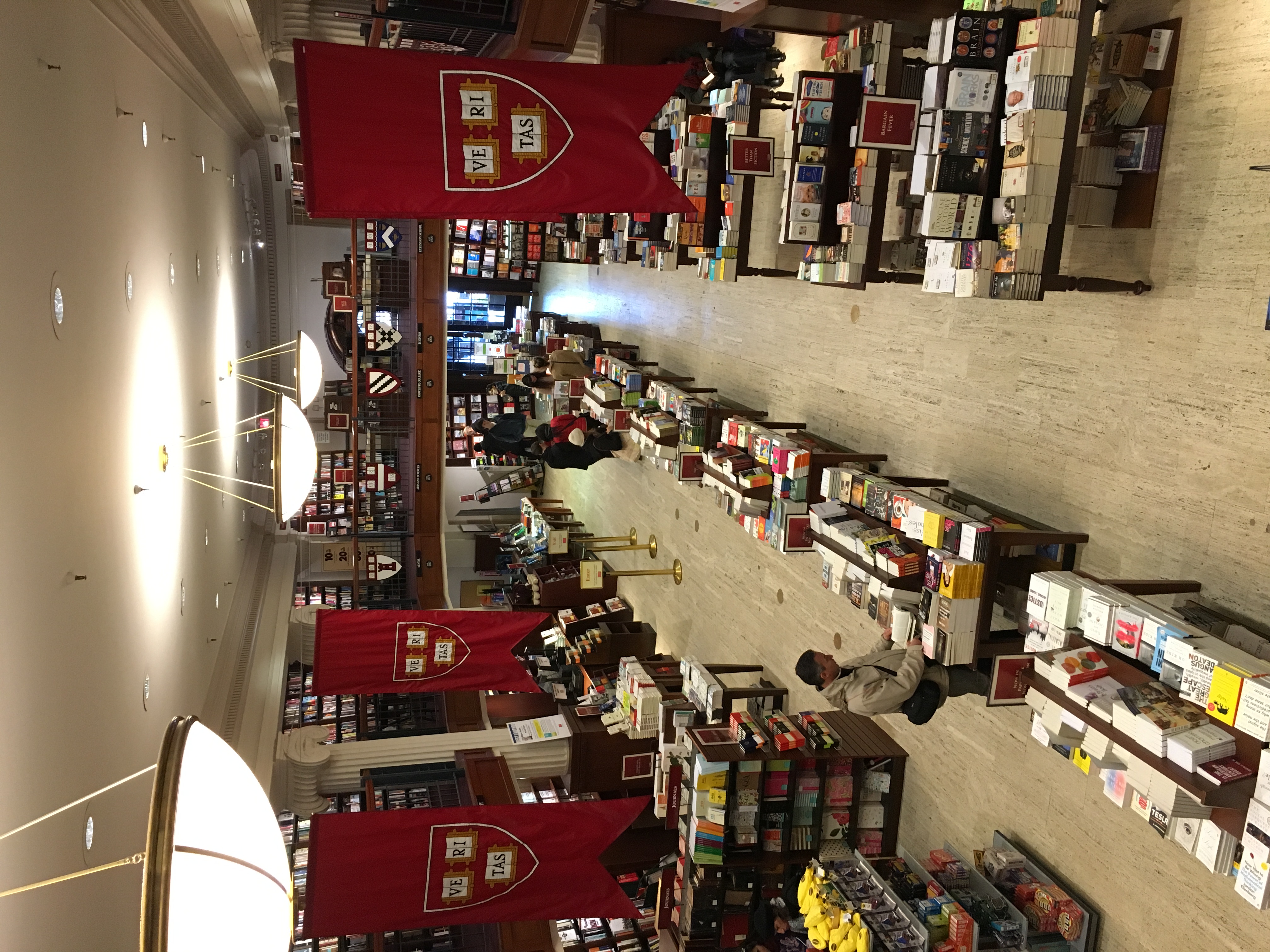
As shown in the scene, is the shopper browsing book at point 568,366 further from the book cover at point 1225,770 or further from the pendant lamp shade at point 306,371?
the book cover at point 1225,770

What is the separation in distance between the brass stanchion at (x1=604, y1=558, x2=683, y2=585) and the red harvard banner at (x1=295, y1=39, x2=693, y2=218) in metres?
5.54

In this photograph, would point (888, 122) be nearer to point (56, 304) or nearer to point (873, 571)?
point (873, 571)

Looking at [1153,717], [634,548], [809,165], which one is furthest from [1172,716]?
[634,548]

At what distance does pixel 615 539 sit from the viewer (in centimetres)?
1080

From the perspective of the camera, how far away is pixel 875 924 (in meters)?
4.40

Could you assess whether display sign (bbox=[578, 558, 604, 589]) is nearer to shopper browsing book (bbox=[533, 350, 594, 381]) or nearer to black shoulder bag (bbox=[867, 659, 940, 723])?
shopper browsing book (bbox=[533, 350, 594, 381])

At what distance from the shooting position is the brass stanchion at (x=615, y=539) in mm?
10648

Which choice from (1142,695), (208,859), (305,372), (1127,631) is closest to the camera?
(208,859)

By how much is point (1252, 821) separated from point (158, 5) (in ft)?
20.3

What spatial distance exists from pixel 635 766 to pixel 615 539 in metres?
2.90

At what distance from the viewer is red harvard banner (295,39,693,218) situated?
12.4ft

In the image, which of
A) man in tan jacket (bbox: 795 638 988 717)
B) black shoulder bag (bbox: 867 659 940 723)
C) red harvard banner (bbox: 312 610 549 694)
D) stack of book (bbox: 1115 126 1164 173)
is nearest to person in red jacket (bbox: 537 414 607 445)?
red harvard banner (bbox: 312 610 549 694)

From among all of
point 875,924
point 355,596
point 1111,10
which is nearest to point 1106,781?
point 875,924

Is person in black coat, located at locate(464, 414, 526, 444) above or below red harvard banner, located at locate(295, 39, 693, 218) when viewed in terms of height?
below
